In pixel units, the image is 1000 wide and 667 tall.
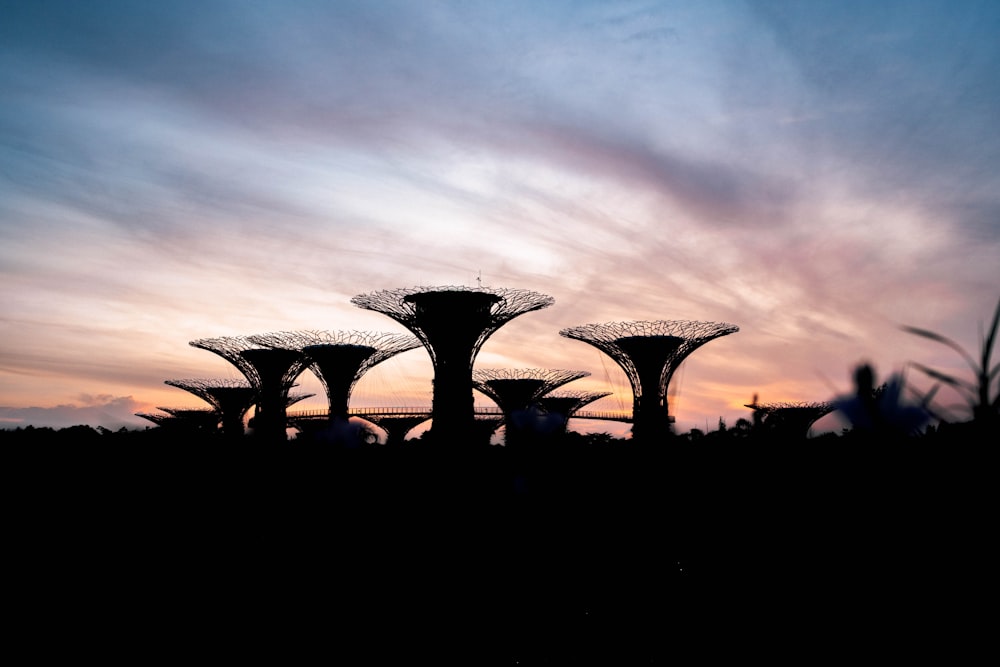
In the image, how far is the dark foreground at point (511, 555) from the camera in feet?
17.2

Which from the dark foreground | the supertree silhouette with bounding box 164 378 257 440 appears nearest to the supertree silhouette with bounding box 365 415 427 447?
the supertree silhouette with bounding box 164 378 257 440

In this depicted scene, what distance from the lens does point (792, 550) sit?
240 inches

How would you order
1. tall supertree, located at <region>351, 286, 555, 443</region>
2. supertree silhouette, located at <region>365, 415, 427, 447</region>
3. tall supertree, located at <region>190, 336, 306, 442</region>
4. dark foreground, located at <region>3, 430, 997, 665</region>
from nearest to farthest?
dark foreground, located at <region>3, 430, 997, 665</region> < tall supertree, located at <region>351, 286, 555, 443</region> < tall supertree, located at <region>190, 336, 306, 442</region> < supertree silhouette, located at <region>365, 415, 427, 447</region>

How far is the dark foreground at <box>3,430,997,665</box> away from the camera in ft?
17.2

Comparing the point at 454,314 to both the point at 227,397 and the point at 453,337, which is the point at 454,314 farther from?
the point at 227,397

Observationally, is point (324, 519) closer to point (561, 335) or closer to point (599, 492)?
point (599, 492)

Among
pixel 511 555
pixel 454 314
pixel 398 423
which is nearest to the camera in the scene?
pixel 511 555

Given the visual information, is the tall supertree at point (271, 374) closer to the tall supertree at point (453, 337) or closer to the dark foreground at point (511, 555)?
the tall supertree at point (453, 337)

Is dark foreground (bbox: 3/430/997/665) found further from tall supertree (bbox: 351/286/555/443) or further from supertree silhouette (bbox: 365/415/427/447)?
supertree silhouette (bbox: 365/415/427/447)

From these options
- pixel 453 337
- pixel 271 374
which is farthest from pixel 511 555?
pixel 271 374

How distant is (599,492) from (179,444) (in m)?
7.22

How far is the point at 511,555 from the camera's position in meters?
8.04

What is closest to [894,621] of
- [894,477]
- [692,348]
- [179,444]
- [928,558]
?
[928,558]

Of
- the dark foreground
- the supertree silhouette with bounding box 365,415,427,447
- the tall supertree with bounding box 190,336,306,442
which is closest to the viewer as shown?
the dark foreground
